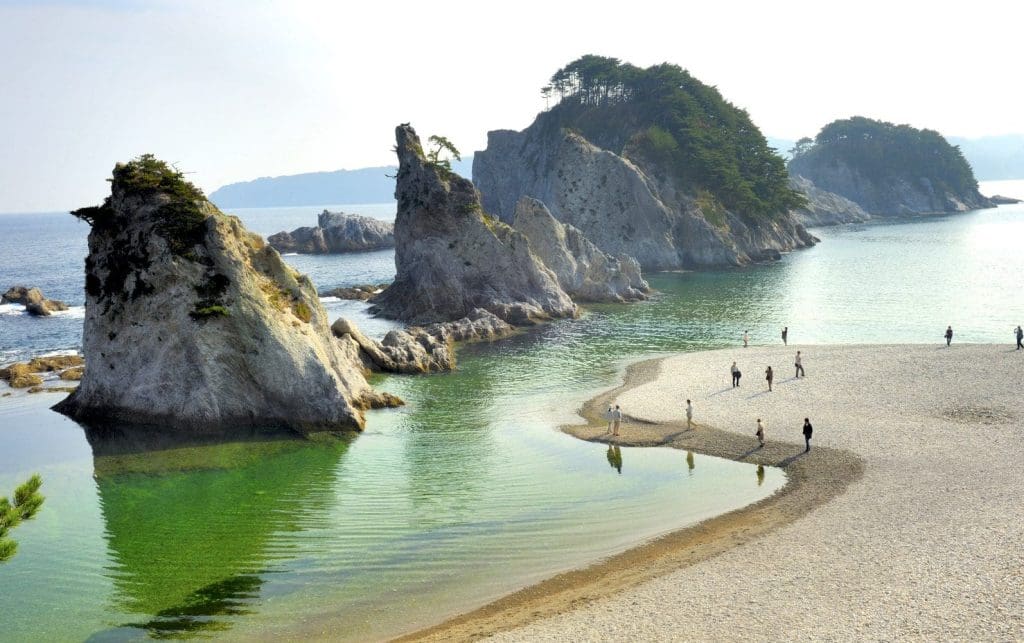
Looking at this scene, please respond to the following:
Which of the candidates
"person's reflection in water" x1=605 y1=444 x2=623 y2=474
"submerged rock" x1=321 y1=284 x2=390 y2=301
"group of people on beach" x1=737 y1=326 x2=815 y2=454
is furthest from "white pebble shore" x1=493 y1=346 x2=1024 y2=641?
"submerged rock" x1=321 y1=284 x2=390 y2=301

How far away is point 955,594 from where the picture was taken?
19281 mm

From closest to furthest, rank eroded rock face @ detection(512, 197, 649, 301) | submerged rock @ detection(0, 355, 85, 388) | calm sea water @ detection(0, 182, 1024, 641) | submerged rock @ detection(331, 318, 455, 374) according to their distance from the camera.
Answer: calm sea water @ detection(0, 182, 1024, 641) < submerged rock @ detection(0, 355, 85, 388) < submerged rock @ detection(331, 318, 455, 374) < eroded rock face @ detection(512, 197, 649, 301)

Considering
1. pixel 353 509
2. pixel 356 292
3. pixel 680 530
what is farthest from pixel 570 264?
pixel 680 530

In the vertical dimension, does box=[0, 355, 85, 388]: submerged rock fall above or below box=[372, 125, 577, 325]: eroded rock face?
below

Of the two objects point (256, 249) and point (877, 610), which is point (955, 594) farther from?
point (256, 249)

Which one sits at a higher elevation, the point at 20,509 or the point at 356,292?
the point at 356,292

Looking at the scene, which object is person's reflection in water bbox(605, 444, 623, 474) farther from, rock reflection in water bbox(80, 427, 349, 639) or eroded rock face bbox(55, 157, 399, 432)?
eroded rock face bbox(55, 157, 399, 432)

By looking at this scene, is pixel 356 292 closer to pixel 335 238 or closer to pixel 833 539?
pixel 833 539

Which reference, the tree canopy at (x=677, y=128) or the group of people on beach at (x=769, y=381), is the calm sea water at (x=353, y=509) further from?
the tree canopy at (x=677, y=128)

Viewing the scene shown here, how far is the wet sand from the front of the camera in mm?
18734

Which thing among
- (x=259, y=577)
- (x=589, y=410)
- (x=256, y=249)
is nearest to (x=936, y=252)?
(x=589, y=410)

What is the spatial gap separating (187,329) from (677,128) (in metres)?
117

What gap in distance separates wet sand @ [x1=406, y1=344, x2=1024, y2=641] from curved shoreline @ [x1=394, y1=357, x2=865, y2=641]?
0.26 feet

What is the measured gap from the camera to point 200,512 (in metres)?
29.0
